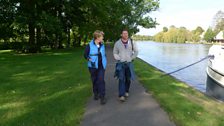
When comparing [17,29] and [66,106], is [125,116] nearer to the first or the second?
[66,106]

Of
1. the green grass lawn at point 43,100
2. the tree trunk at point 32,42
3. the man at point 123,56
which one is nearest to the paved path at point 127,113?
the green grass lawn at point 43,100

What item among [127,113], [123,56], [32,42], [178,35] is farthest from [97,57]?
[178,35]

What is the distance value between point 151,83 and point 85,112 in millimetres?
5262

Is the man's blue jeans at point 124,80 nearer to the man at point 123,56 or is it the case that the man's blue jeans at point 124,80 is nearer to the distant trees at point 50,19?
the man at point 123,56

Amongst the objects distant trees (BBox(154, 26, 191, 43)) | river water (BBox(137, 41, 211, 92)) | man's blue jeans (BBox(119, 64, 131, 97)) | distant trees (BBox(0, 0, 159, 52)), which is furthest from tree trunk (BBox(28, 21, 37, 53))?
distant trees (BBox(154, 26, 191, 43))

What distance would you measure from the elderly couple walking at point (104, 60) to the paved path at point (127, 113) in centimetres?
35

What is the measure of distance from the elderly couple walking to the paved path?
0.35 metres

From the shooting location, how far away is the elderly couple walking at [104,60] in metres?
8.50

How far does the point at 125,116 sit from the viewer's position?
7.20m

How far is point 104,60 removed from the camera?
28.2 feet

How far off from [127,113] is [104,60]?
5.75 feet

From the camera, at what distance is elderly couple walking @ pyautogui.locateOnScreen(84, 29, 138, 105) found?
850 cm

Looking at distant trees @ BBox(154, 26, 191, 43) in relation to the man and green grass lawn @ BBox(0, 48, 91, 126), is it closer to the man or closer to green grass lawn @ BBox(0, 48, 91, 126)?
green grass lawn @ BBox(0, 48, 91, 126)

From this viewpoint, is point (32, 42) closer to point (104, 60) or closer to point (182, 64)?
point (182, 64)
